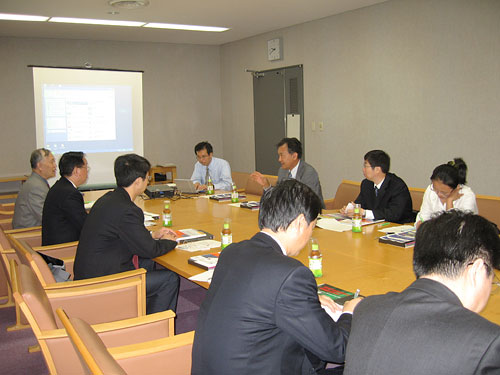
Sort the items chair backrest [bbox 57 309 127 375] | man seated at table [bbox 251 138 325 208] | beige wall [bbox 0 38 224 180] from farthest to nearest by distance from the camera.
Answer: beige wall [bbox 0 38 224 180], man seated at table [bbox 251 138 325 208], chair backrest [bbox 57 309 127 375]

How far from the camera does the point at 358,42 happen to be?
711 centimetres

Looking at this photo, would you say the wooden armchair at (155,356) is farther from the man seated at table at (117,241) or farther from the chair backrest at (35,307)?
the man seated at table at (117,241)

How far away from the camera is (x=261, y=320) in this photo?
1607 mm

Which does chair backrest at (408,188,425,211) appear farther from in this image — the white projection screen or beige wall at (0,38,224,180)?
beige wall at (0,38,224,180)

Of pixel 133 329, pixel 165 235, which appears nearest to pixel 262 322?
pixel 133 329

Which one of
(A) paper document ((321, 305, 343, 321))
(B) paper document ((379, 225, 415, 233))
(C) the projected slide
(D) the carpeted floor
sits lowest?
(D) the carpeted floor

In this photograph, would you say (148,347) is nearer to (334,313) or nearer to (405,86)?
(334,313)

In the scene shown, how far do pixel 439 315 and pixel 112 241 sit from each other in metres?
2.44

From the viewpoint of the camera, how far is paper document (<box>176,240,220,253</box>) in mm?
3309

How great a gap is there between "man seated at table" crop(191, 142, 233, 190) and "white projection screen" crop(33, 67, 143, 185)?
324 cm

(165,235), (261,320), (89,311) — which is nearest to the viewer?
(261,320)

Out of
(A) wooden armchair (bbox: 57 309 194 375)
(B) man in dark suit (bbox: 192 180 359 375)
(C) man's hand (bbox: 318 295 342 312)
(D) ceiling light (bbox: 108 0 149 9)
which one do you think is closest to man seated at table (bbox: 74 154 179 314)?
(A) wooden armchair (bbox: 57 309 194 375)

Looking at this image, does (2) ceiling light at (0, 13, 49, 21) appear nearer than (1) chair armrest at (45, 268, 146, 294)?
No

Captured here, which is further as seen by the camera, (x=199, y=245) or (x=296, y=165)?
(x=296, y=165)
